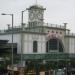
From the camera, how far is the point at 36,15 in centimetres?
7831

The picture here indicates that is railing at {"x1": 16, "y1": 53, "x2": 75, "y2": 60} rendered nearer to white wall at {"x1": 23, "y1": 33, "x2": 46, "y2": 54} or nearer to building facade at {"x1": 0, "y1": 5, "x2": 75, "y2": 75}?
building facade at {"x1": 0, "y1": 5, "x2": 75, "y2": 75}

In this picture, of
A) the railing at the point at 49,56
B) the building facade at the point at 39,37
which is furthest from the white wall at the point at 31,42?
the railing at the point at 49,56

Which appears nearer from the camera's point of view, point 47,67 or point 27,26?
point 47,67

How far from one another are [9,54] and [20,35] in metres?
4.20

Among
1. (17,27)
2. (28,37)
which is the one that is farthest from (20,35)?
(17,27)

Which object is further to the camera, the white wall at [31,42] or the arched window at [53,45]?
the arched window at [53,45]

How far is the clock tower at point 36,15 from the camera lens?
255 feet

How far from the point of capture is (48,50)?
75.1 metres

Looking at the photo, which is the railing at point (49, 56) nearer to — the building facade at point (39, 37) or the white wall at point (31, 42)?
the building facade at point (39, 37)

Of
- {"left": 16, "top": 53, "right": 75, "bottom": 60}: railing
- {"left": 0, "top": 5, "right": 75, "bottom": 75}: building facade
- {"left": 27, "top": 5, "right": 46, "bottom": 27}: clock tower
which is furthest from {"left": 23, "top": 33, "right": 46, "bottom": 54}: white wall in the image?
{"left": 27, "top": 5, "right": 46, "bottom": 27}: clock tower

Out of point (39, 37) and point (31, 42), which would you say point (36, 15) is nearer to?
point (39, 37)

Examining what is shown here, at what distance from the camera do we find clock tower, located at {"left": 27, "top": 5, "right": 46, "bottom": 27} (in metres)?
77.6

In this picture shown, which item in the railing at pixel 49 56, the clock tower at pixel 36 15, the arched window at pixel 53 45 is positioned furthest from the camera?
the clock tower at pixel 36 15

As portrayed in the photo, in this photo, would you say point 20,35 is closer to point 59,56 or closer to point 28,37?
point 28,37
